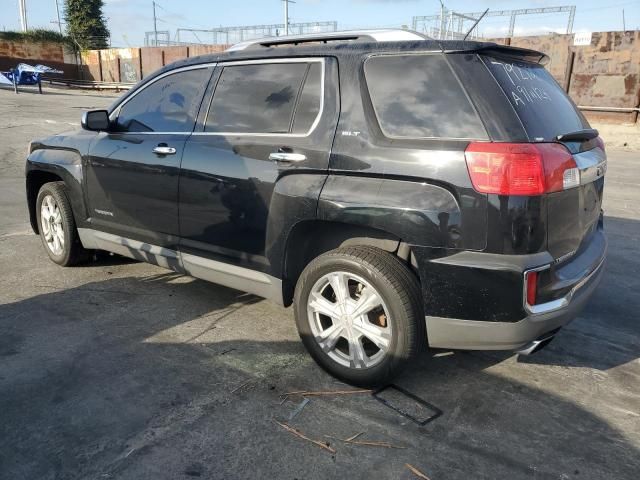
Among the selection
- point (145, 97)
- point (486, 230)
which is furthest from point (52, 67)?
point (486, 230)

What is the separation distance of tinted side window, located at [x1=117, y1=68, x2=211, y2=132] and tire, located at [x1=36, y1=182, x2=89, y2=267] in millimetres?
1014

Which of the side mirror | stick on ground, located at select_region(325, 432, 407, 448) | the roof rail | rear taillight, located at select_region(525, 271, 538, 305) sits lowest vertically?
stick on ground, located at select_region(325, 432, 407, 448)

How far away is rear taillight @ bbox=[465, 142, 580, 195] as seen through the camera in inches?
98.8

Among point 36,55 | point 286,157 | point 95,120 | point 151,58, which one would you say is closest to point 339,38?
point 286,157

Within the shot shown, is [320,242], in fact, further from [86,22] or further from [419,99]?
[86,22]

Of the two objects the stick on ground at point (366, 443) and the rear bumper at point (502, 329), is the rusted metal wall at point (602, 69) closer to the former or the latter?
the rear bumper at point (502, 329)

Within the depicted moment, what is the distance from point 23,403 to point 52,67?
1814 inches

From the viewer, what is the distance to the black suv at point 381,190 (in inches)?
102

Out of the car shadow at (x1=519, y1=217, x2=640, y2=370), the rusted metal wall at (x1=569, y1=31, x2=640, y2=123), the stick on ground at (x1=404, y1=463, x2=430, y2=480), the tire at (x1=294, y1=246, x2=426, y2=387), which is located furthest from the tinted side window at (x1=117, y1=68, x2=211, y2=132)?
the rusted metal wall at (x1=569, y1=31, x2=640, y2=123)

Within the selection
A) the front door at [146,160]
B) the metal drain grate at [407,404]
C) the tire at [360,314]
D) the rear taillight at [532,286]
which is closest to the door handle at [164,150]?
the front door at [146,160]

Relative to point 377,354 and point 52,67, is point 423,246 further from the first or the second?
point 52,67

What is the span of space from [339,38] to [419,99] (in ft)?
2.81

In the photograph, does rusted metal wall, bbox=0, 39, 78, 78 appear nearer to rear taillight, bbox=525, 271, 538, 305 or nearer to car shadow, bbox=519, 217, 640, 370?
car shadow, bbox=519, 217, 640, 370

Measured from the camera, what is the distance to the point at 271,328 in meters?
3.87
